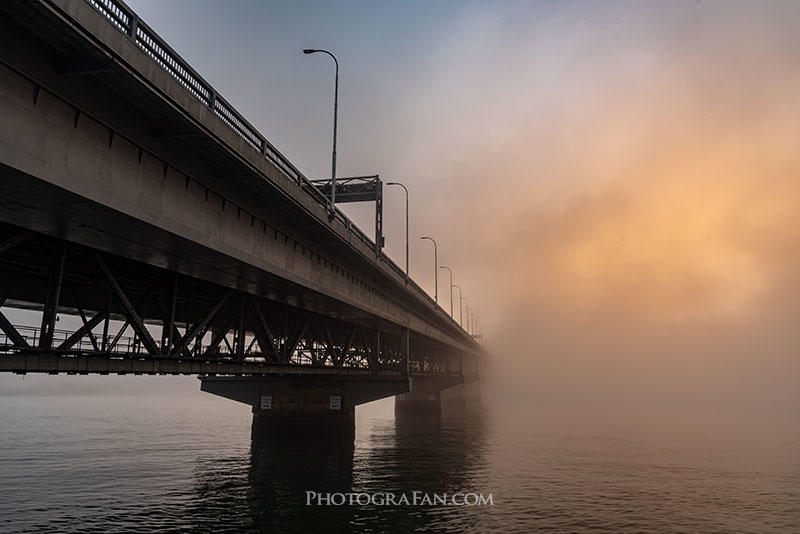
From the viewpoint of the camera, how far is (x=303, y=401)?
51938 millimetres

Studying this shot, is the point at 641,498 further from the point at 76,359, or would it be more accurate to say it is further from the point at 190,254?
the point at 76,359

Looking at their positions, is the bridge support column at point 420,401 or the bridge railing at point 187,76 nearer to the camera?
the bridge railing at point 187,76

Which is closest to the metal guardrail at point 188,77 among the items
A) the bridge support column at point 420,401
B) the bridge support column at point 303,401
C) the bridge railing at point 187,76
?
the bridge railing at point 187,76

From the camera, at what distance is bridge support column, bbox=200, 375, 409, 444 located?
50219 millimetres

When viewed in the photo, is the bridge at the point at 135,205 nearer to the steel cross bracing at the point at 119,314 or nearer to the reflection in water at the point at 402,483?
the steel cross bracing at the point at 119,314

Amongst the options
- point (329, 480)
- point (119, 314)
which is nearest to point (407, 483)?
point (329, 480)

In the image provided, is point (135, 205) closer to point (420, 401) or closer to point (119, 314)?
point (119, 314)

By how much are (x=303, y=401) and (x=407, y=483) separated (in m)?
22.2

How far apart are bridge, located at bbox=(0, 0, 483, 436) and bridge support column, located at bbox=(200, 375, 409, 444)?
1490 cm

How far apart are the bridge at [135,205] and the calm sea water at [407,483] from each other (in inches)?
262

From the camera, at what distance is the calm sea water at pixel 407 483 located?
899 inches

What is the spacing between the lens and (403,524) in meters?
22.7

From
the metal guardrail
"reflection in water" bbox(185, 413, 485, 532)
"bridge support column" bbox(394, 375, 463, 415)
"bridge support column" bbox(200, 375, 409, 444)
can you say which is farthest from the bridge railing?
"bridge support column" bbox(394, 375, 463, 415)

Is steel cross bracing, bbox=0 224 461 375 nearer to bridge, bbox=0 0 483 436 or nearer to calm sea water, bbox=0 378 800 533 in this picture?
bridge, bbox=0 0 483 436
